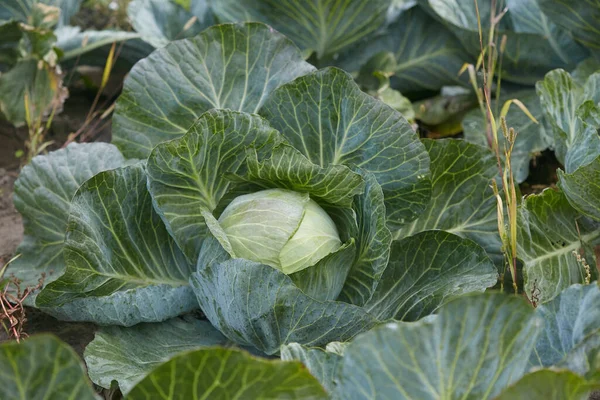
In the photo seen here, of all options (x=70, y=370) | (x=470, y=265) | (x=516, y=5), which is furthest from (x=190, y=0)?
(x=70, y=370)

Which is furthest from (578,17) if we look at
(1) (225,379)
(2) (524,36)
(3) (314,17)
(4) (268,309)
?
(1) (225,379)

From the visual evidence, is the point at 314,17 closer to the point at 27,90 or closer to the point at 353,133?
the point at 353,133

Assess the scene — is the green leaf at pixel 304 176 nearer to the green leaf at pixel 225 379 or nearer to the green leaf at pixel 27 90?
the green leaf at pixel 225 379

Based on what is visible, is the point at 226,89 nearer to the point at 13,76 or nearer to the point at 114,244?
the point at 114,244

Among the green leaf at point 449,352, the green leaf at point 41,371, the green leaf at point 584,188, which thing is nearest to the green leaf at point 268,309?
the green leaf at point 449,352

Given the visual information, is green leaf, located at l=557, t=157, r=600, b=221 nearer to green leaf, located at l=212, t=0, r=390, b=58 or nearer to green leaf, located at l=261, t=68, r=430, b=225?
green leaf, located at l=261, t=68, r=430, b=225

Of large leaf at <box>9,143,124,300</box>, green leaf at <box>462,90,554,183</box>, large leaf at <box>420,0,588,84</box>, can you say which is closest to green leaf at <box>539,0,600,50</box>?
large leaf at <box>420,0,588,84</box>
